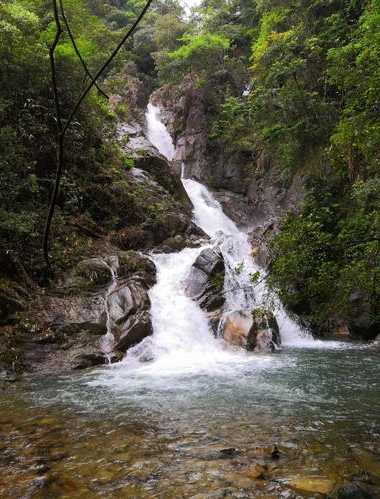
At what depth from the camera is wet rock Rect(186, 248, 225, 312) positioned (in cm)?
1251

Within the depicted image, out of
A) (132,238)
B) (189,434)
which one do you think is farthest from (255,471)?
(132,238)

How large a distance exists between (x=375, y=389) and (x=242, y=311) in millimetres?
5174

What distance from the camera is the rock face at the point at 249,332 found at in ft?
35.4

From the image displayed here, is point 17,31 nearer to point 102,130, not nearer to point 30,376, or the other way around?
point 102,130

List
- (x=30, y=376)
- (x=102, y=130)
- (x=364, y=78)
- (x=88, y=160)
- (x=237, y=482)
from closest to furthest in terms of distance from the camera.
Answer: (x=237, y=482)
(x=364, y=78)
(x=30, y=376)
(x=88, y=160)
(x=102, y=130)

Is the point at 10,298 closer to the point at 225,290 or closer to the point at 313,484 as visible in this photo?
the point at 225,290

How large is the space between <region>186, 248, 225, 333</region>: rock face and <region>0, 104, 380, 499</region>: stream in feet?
6.36

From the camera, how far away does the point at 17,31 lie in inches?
459

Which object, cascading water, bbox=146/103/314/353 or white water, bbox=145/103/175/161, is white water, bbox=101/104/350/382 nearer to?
cascading water, bbox=146/103/314/353

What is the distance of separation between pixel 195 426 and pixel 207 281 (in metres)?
7.90

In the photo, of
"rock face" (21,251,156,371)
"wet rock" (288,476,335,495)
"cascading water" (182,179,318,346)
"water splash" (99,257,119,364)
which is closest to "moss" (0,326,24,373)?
"rock face" (21,251,156,371)

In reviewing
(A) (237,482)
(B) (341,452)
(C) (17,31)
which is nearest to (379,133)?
(B) (341,452)

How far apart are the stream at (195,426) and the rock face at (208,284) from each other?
6.36ft

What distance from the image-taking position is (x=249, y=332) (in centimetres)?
1096
